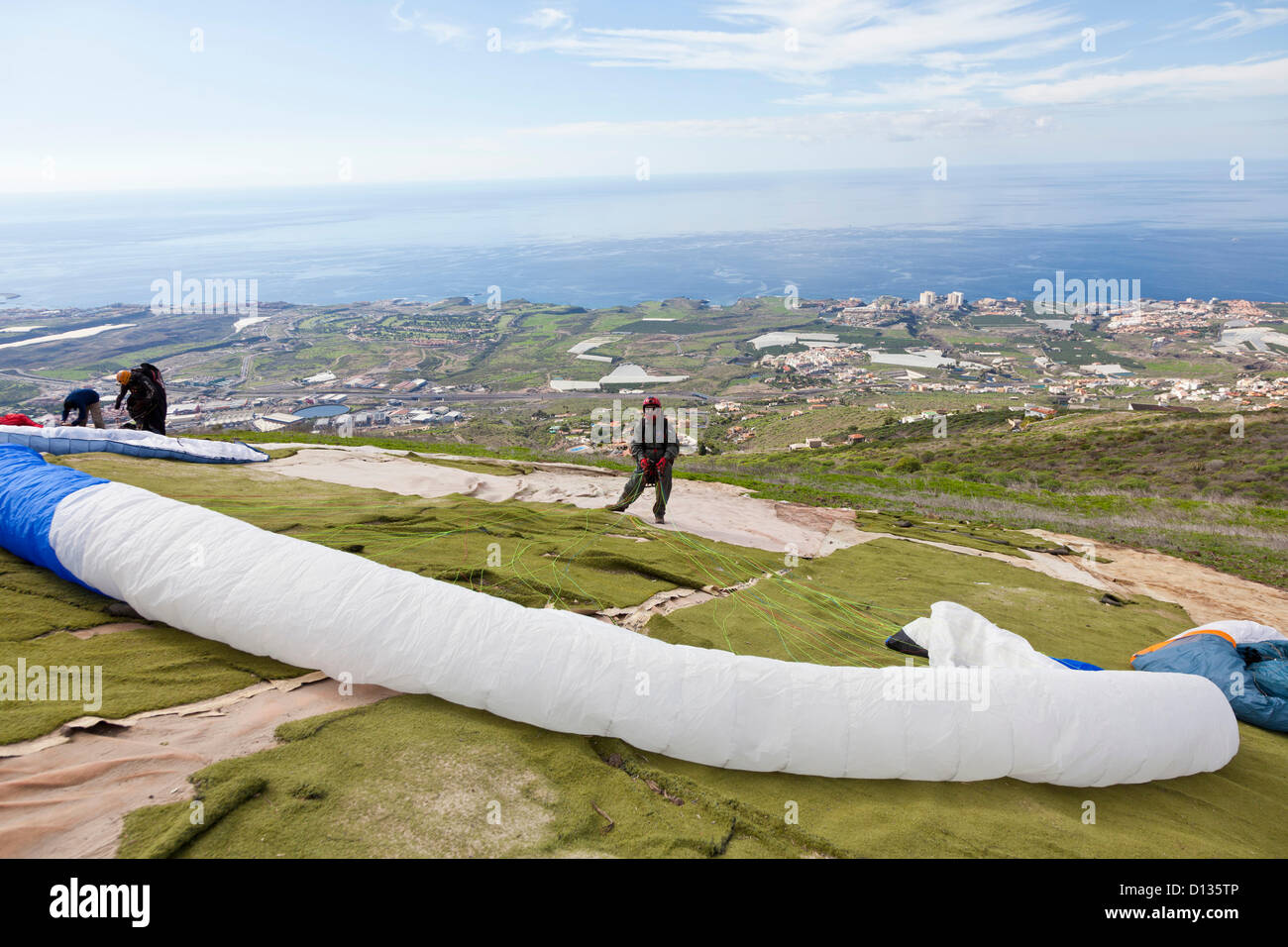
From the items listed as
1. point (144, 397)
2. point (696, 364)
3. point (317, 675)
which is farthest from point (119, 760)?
point (696, 364)

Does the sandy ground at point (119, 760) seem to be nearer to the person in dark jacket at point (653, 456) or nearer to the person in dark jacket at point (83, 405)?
the person in dark jacket at point (653, 456)

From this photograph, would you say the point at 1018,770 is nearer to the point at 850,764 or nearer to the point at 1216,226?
the point at 850,764

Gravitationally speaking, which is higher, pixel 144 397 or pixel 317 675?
pixel 144 397

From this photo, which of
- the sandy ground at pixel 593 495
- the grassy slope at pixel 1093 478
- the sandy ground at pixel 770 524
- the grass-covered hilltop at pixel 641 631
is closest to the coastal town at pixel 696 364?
the grassy slope at pixel 1093 478

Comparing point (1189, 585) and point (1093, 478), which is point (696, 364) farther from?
point (1189, 585)

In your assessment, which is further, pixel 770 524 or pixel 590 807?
pixel 770 524
